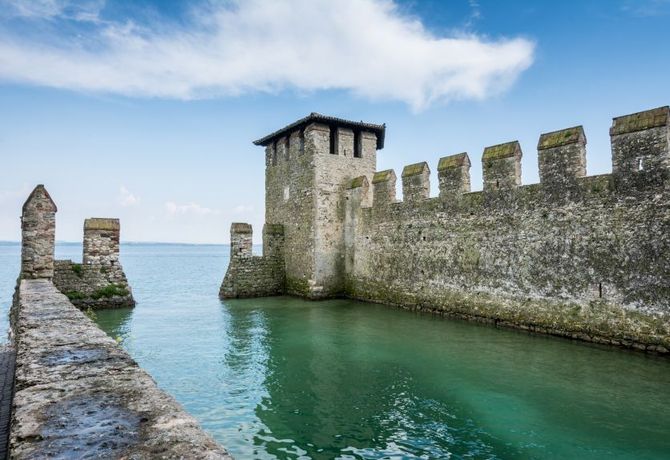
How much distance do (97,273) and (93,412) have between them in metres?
14.4

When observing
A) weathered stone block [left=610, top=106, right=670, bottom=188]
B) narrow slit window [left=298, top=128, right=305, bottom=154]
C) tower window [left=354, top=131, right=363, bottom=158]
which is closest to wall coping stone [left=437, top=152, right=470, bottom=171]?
weathered stone block [left=610, top=106, right=670, bottom=188]

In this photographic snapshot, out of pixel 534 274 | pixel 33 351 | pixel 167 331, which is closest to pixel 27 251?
pixel 167 331

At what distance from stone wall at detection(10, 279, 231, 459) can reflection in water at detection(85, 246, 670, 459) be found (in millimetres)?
2117

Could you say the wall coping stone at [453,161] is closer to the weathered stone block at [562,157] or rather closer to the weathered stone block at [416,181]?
the weathered stone block at [416,181]

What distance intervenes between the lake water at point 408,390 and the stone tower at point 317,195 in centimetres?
578

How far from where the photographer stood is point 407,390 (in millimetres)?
6906

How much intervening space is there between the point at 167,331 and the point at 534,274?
31.0 ft

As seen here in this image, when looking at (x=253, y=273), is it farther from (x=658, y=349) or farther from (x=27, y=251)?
(x=658, y=349)

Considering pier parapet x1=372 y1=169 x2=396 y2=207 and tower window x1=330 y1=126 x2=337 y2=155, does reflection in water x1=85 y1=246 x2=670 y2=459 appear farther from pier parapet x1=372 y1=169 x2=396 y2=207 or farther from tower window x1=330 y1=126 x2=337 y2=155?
tower window x1=330 y1=126 x2=337 y2=155

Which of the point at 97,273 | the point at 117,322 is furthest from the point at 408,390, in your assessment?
the point at 97,273

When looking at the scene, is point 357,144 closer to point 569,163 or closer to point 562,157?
point 562,157

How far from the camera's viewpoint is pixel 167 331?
11.8 m

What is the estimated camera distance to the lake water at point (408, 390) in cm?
509

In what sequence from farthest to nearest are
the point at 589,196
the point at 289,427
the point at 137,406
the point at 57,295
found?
the point at 589,196, the point at 57,295, the point at 289,427, the point at 137,406
